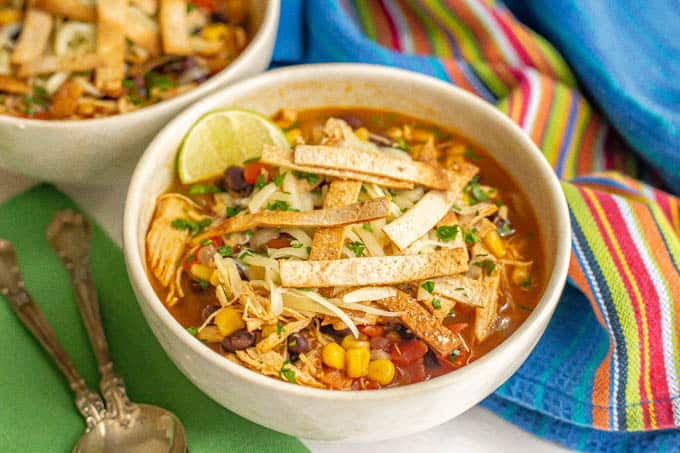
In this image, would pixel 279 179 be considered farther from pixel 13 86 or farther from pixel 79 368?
pixel 13 86

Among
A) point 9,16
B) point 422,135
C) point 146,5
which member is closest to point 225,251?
point 422,135

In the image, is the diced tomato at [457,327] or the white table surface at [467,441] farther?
the white table surface at [467,441]

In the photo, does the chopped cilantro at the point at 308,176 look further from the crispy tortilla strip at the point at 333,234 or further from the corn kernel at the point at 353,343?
the corn kernel at the point at 353,343

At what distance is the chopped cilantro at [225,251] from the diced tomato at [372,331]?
53 centimetres

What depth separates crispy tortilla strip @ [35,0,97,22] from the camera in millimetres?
3521

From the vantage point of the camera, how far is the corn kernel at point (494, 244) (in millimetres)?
2812

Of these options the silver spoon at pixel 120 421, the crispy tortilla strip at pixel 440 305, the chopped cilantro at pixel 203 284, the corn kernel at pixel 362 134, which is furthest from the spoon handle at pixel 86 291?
the corn kernel at pixel 362 134

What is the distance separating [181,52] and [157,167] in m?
0.78

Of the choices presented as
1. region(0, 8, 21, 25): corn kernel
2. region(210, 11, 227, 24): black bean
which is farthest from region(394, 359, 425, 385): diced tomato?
region(0, 8, 21, 25): corn kernel

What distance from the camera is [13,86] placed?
11.2 feet

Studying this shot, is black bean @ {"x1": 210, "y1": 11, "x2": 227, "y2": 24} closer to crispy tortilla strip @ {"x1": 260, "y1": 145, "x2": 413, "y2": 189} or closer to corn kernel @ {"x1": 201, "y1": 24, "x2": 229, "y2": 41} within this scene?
corn kernel @ {"x1": 201, "y1": 24, "x2": 229, "y2": 41}

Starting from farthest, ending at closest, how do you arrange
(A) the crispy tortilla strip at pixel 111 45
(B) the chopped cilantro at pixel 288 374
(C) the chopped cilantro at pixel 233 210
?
(A) the crispy tortilla strip at pixel 111 45 < (C) the chopped cilantro at pixel 233 210 < (B) the chopped cilantro at pixel 288 374

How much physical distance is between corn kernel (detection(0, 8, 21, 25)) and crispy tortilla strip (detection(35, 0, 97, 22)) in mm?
173

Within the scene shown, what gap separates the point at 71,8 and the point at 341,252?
1859 mm
